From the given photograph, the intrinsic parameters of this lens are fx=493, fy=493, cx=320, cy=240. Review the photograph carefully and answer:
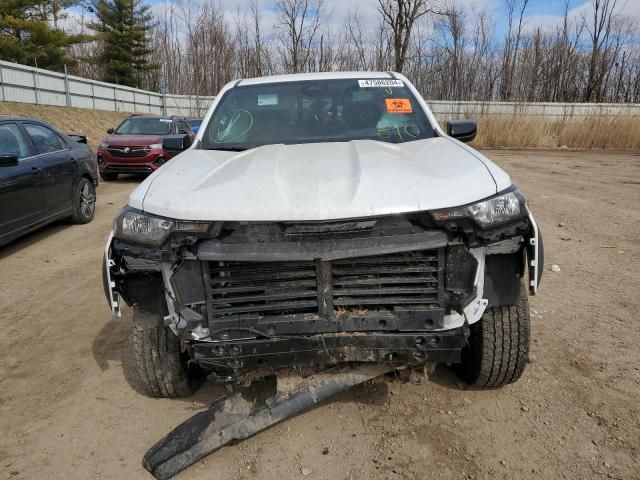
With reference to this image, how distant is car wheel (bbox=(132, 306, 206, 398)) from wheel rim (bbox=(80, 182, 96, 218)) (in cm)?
541

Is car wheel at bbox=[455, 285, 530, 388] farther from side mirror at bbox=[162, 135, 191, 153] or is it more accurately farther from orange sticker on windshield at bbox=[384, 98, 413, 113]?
side mirror at bbox=[162, 135, 191, 153]

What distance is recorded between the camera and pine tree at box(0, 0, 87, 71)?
1155 inches

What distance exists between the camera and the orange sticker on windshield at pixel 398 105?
357 centimetres

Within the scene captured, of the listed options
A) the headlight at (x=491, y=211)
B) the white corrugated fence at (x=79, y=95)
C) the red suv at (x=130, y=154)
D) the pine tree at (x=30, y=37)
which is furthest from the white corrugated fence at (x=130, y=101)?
the headlight at (x=491, y=211)

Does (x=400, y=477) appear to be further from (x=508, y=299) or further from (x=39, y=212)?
(x=39, y=212)

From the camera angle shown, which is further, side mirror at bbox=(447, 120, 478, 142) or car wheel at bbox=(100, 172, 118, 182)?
car wheel at bbox=(100, 172, 118, 182)

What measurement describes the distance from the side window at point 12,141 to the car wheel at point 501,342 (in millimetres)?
5741

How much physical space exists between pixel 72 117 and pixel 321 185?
24.0 meters

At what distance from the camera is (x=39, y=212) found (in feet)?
20.4

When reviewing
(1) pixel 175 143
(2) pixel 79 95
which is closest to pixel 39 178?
(1) pixel 175 143

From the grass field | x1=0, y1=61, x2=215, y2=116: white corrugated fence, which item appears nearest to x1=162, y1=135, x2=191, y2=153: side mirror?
the grass field

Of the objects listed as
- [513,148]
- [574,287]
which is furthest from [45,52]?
[574,287]

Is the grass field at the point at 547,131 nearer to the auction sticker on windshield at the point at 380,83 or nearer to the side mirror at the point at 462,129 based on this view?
the side mirror at the point at 462,129

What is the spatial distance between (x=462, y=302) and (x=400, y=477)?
2.77ft
